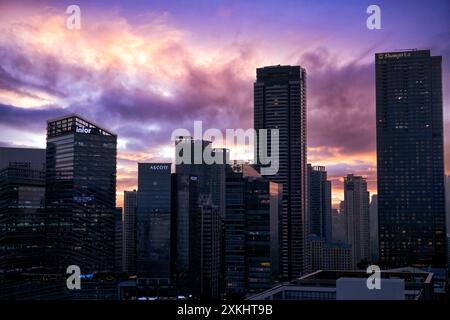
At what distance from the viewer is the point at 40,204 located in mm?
26672

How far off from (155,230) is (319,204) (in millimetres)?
12233

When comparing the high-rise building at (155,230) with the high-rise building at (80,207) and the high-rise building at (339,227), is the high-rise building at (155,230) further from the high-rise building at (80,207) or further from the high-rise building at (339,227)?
the high-rise building at (339,227)

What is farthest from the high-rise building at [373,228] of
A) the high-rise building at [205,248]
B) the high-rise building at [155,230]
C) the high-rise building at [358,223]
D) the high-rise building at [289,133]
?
the high-rise building at [155,230]

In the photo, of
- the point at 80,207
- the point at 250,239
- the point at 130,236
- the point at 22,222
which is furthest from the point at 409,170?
the point at 22,222

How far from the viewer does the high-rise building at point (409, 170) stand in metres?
28.5

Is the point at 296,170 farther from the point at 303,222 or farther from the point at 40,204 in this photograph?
the point at 40,204

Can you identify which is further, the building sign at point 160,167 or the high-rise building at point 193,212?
the building sign at point 160,167

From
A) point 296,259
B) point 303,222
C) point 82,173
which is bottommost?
point 296,259

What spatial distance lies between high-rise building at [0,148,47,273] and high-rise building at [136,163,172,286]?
7939 mm

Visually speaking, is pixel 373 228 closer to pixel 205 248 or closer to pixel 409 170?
pixel 409 170

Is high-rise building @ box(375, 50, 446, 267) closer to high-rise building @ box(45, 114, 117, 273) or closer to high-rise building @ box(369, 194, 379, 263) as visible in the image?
high-rise building @ box(369, 194, 379, 263)

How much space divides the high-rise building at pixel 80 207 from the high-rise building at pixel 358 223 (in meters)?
17.7
